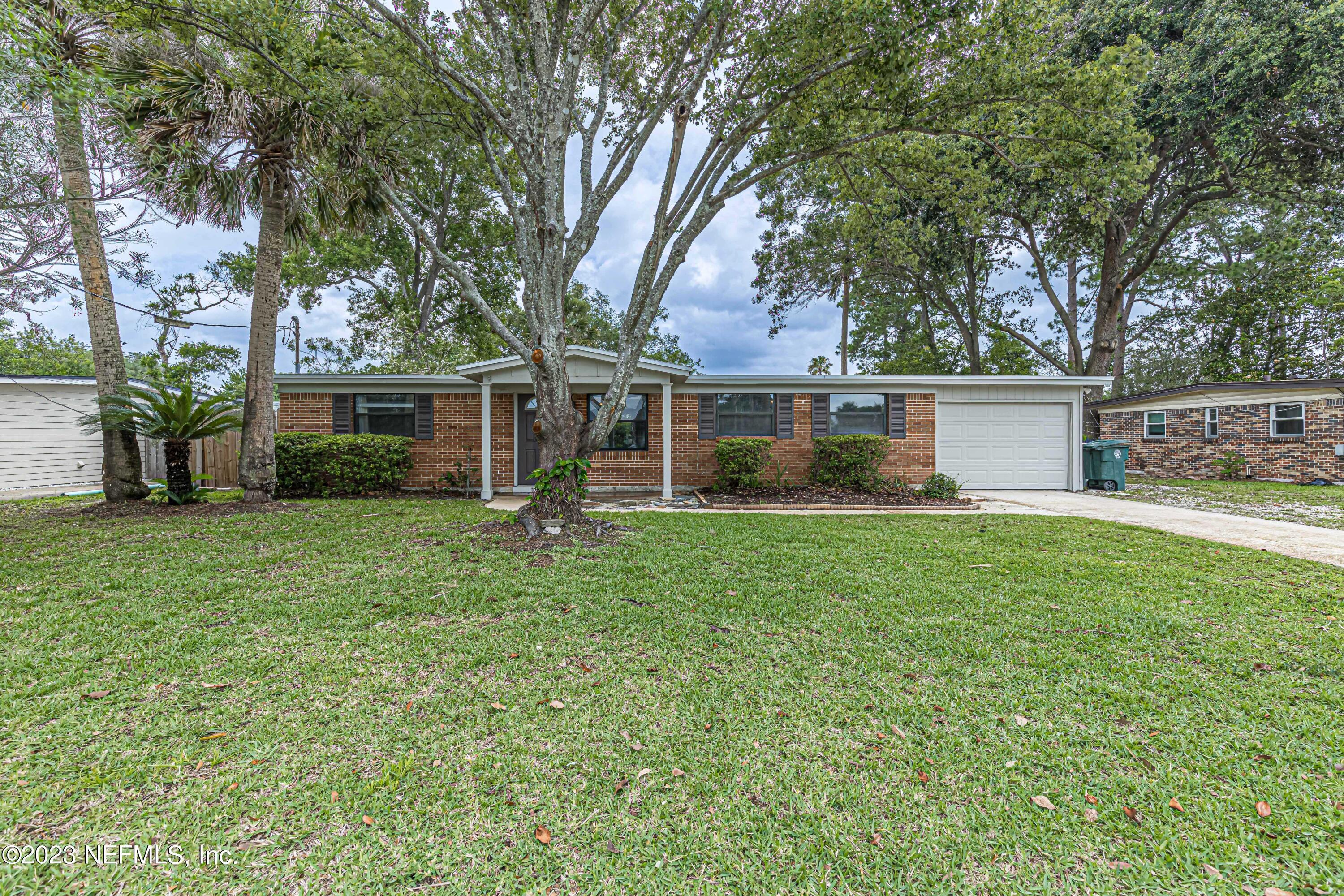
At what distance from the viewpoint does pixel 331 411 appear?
32.5ft

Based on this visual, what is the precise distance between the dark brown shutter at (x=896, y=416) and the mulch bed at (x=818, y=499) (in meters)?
1.36

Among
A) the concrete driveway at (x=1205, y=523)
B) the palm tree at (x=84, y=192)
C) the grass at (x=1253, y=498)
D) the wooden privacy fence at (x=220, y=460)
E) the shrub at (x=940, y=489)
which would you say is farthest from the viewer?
the wooden privacy fence at (x=220, y=460)

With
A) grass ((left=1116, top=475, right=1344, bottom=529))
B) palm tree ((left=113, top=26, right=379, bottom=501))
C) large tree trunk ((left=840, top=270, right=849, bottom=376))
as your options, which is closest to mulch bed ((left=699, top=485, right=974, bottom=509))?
grass ((left=1116, top=475, right=1344, bottom=529))

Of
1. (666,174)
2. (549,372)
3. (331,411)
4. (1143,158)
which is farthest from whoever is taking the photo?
(331,411)

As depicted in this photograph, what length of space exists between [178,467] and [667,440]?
720 cm

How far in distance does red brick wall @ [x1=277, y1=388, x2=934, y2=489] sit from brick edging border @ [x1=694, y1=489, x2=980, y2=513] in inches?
72.9

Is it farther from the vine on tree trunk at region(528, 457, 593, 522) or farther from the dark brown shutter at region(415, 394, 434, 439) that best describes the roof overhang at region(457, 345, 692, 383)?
the vine on tree trunk at region(528, 457, 593, 522)

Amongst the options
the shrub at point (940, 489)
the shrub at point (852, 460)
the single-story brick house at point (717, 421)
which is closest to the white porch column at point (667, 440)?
the single-story brick house at point (717, 421)

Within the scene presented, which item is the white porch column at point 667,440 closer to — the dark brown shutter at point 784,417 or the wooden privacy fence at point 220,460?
the dark brown shutter at point 784,417

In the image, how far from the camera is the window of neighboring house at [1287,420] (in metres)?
12.0

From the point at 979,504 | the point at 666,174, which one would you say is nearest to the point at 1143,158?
the point at 979,504

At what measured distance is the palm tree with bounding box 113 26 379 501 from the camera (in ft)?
19.1

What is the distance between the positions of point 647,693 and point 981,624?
228 centimetres

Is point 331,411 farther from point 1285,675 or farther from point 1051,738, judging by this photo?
point 1285,675
